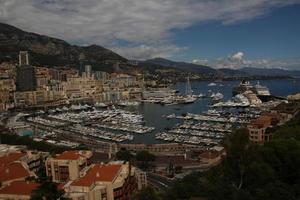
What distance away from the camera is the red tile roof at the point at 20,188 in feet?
37.0

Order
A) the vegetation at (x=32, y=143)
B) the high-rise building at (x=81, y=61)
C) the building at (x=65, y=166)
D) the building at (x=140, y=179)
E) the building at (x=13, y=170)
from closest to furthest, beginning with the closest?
the building at (x=13, y=170) < the building at (x=140, y=179) < the building at (x=65, y=166) < the vegetation at (x=32, y=143) < the high-rise building at (x=81, y=61)

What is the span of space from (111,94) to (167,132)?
36.3 meters

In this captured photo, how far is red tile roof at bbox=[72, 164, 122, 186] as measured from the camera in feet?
37.0

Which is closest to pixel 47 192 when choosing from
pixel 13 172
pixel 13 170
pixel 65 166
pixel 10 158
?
pixel 13 172

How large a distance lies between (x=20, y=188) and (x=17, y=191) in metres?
0.18

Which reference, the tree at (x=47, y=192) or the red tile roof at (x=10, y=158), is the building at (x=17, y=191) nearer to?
the red tile roof at (x=10, y=158)

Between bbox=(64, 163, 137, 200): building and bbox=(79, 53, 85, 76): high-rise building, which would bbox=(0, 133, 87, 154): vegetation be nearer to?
bbox=(64, 163, 137, 200): building

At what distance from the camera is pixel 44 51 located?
10800 cm

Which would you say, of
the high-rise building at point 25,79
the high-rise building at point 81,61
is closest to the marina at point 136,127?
the high-rise building at point 25,79

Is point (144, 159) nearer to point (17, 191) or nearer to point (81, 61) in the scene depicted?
point (17, 191)

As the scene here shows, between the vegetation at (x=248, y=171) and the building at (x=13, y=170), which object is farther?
the building at (x=13, y=170)

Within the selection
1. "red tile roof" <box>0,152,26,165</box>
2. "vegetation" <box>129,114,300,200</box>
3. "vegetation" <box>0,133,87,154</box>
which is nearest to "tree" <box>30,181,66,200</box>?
"vegetation" <box>129,114,300,200</box>

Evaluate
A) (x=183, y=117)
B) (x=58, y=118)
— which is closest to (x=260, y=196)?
(x=183, y=117)

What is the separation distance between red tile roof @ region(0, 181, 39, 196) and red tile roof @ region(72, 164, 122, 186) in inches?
58.9
